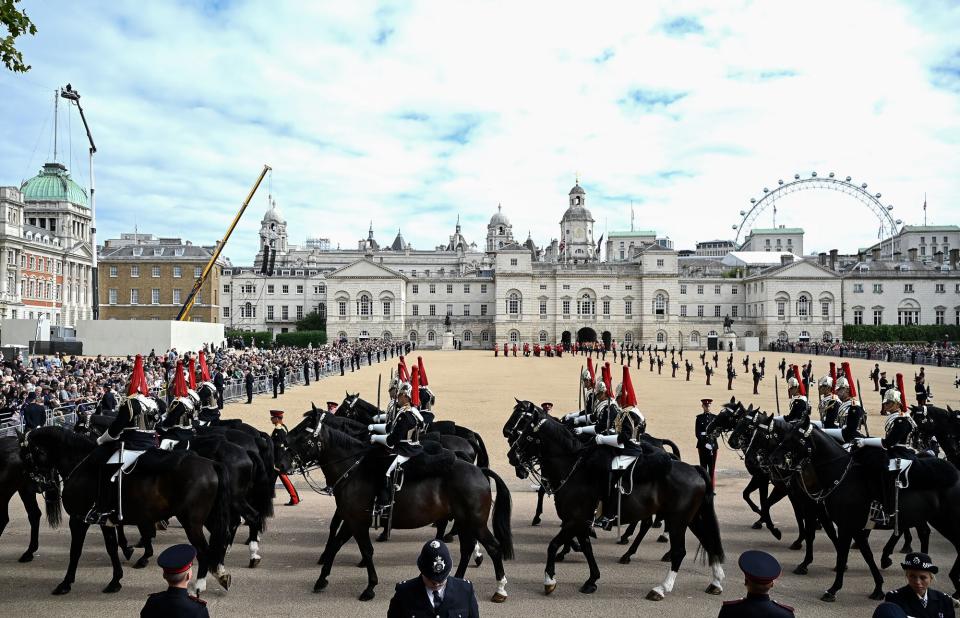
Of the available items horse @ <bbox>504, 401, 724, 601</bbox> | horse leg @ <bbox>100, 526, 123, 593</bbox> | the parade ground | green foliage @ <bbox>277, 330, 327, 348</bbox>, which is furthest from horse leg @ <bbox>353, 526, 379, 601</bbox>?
green foliage @ <bbox>277, 330, 327, 348</bbox>

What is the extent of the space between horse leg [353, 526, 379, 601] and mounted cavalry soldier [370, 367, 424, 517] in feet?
0.95

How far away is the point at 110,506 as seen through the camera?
8.33 m

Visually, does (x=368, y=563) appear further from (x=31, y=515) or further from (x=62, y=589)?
(x=31, y=515)

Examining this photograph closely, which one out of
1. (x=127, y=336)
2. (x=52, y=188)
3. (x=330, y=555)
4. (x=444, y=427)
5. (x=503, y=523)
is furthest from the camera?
(x=52, y=188)

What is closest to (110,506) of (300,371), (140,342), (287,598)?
(287,598)

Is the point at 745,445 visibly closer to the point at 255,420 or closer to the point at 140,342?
the point at 255,420

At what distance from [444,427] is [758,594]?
8153mm

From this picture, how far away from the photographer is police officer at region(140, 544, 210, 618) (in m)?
4.53

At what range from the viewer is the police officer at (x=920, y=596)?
15.9ft

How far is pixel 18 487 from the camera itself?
30.8ft

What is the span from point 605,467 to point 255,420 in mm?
16114

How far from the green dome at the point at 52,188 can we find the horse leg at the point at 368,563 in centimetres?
8351

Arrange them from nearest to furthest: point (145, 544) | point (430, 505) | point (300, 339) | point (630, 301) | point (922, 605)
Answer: point (922, 605) → point (430, 505) → point (145, 544) → point (300, 339) → point (630, 301)

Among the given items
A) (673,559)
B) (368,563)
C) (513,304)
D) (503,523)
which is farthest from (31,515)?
(513,304)
